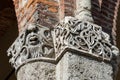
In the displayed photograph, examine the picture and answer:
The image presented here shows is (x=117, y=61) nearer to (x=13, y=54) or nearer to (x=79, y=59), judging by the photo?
(x=79, y=59)

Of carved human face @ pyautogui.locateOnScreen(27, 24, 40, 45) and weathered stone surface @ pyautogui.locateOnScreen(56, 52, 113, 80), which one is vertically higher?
carved human face @ pyautogui.locateOnScreen(27, 24, 40, 45)

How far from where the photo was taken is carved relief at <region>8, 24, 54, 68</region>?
384 centimetres

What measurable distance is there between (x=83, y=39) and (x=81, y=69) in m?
0.26

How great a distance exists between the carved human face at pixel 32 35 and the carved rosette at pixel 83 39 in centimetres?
15

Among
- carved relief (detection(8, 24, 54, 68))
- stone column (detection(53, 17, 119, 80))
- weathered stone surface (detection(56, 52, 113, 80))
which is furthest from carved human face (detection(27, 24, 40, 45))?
weathered stone surface (detection(56, 52, 113, 80))

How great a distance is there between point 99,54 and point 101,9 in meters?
0.73

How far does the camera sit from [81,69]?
369 cm

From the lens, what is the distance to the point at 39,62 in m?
3.78

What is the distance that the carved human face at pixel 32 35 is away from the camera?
3.88m

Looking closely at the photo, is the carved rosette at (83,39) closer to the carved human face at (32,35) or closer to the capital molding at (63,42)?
the capital molding at (63,42)

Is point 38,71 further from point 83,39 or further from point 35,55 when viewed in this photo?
point 83,39

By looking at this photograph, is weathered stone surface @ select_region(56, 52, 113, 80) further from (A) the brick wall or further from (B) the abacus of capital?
(A) the brick wall

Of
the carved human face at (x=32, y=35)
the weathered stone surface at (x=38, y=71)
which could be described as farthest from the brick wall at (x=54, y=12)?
the weathered stone surface at (x=38, y=71)

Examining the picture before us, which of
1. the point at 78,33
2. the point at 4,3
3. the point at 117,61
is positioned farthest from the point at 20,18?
the point at 4,3
